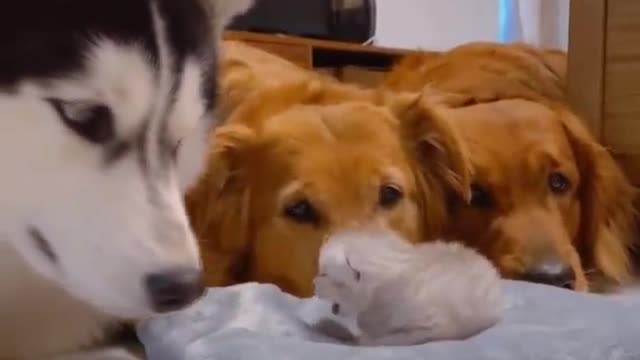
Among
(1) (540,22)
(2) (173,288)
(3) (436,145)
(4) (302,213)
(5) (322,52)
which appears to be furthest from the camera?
(1) (540,22)

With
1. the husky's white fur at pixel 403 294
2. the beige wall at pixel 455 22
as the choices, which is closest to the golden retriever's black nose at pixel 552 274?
the husky's white fur at pixel 403 294

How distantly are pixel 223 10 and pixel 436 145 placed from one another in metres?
0.40

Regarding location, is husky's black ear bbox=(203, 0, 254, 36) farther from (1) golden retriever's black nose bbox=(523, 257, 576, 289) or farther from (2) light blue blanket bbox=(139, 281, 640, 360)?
(1) golden retriever's black nose bbox=(523, 257, 576, 289)

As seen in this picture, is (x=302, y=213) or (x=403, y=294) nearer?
(x=403, y=294)

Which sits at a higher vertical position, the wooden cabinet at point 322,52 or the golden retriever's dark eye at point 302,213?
the golden retriever's dark eye at point 302,213

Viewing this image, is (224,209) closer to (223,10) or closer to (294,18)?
(223,10)

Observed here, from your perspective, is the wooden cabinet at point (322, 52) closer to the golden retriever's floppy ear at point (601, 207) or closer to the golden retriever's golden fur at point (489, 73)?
the golden retriever's golden fur at point (489, 73)

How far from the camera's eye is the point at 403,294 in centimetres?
103

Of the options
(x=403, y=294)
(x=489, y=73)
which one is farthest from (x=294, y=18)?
(x=403, y=294)

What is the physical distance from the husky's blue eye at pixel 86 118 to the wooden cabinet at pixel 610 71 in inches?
36.6

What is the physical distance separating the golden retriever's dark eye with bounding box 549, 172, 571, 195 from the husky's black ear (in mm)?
523

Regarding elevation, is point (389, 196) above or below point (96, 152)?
below

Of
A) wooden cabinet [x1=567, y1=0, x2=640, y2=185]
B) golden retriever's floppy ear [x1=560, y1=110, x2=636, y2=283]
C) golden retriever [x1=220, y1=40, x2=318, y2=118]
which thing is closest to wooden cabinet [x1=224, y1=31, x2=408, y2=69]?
golden retriever [x1=220, y1=40, x2=318, y2=118]

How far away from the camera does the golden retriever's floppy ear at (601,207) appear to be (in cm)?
151
